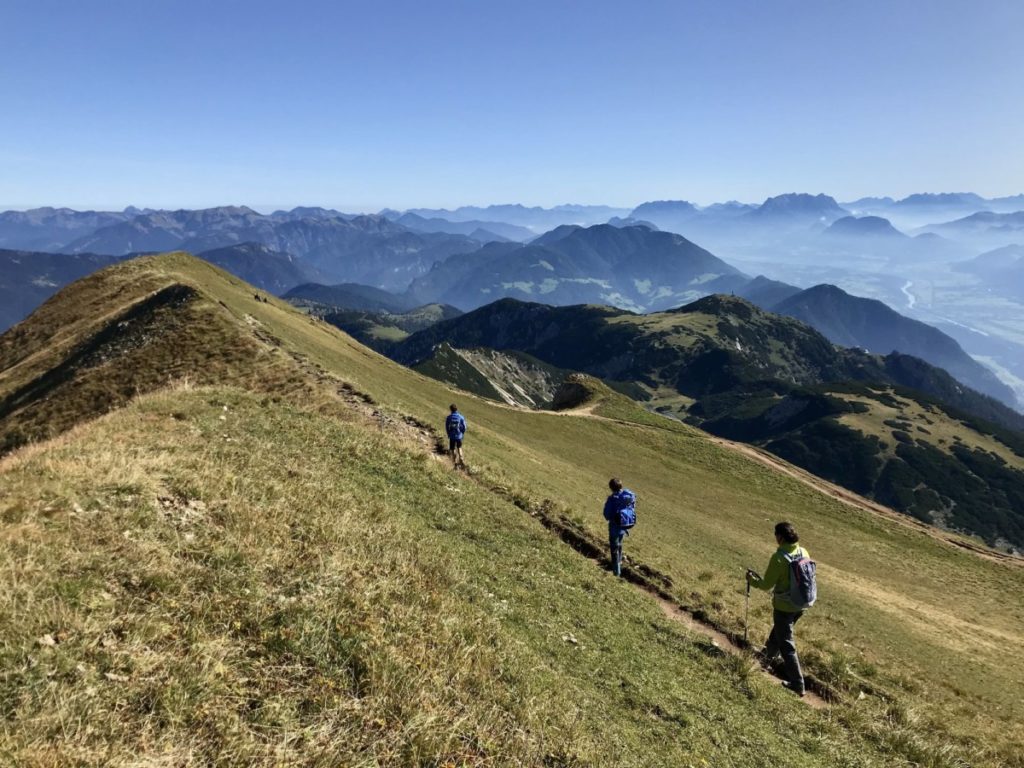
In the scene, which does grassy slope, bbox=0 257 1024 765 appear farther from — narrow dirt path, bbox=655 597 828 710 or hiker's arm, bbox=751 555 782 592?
hiker's arm, bbox=751 555 782 592

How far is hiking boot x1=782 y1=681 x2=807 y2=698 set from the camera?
47.0 ft

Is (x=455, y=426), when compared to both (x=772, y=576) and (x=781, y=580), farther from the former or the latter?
(x=781, y=580)

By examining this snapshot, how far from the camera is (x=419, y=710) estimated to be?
7414 mm

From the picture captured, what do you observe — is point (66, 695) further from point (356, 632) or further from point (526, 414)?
point (526, 414)

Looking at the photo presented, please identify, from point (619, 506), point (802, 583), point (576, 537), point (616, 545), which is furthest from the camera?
point (576, 537)

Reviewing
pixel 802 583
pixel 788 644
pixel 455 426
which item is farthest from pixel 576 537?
pixel 802 583

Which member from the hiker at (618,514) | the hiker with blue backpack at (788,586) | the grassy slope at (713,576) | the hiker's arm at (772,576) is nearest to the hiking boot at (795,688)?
the hiker with blue backpack at (788,586)

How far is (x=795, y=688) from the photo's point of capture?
569 inches

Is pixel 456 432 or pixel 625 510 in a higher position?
pixel 456 432

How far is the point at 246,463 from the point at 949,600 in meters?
48.2

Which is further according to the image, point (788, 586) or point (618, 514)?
point (618, 514)

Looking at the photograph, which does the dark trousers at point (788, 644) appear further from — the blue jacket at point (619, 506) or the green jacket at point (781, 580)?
the blue jacket at point (619, 506)

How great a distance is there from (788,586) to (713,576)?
12.0 m

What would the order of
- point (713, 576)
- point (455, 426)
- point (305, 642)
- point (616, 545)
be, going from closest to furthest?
1. point (305, 642)
2. point (616, 545)
3. point (713, 576)
4. point (455, 426)
